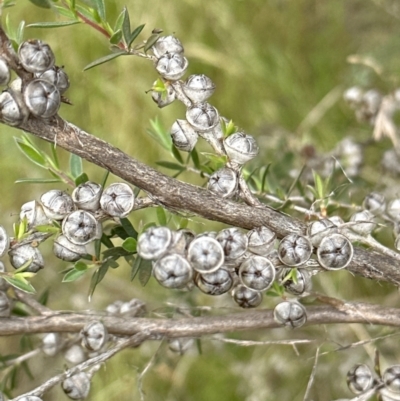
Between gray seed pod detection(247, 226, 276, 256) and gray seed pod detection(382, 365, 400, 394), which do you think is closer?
gray seed pod detection(247, 226, 276, 256)

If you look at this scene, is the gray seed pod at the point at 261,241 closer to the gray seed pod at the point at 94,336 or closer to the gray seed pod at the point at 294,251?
the gray seed pod at the point at 294,251

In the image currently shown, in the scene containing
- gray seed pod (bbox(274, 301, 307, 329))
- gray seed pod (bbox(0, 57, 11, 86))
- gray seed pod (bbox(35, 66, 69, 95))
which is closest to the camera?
gray seed pod (bbox(0, 57, 11, 86))

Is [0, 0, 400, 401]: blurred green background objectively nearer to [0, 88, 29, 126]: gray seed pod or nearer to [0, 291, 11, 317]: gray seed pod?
[0, 291, 11, 317]: gray seed pod

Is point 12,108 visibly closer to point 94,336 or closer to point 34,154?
point 34,154

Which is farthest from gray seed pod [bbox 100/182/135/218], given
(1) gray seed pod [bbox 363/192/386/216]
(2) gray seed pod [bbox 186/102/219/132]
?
(1) gray seed pod [bbox 363/192/386/216]

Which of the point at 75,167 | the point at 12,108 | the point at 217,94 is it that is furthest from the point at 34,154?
the point at 217,94

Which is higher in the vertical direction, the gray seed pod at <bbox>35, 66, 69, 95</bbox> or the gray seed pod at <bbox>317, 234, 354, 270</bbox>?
the gray seed pod at <bbox>35, 66, 69, 95</bbox>

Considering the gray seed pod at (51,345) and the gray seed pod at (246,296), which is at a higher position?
the gray seed pod at (246,296)

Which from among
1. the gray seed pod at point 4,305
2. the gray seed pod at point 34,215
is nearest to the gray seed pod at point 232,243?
the gray seed pod at point 34,215
